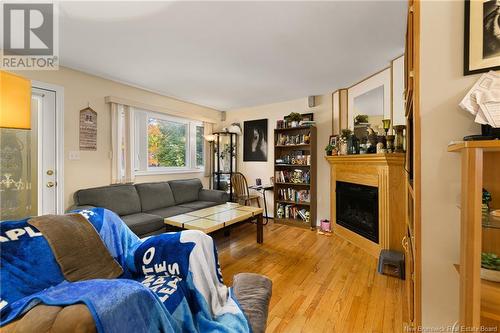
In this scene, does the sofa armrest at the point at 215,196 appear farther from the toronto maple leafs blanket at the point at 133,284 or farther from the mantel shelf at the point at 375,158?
the toronto maple leafs blanket at the point at 133,284

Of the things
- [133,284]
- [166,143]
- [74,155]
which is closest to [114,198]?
[74,155]

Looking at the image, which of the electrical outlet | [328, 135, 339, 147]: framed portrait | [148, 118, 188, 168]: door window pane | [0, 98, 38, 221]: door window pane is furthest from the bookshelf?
[0, 98, 38, 221]: door window pane

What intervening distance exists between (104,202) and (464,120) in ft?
11.1

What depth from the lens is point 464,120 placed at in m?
0.98

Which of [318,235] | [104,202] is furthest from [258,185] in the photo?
[104,202]

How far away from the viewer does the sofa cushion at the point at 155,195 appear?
3.30m

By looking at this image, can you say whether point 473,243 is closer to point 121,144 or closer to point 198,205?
point 198,205

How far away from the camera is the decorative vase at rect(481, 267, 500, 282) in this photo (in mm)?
817

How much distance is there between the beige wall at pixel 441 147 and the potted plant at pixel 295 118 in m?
2.89

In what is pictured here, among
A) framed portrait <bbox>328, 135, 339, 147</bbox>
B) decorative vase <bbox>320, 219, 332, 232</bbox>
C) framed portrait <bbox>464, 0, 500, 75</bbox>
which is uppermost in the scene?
framed portrait <bbox>464, 0, 500, 75</bbox>

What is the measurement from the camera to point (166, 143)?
4160 millimetres

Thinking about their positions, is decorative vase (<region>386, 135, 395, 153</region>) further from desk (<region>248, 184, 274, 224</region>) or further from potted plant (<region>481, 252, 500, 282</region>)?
desk (<region>248, 184, 274, 224</region>)

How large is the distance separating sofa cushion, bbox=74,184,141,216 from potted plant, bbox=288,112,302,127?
107 inches

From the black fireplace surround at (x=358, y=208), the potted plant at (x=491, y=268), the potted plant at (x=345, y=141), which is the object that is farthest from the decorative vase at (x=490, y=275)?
the potted plant at (x=345, y=141)
